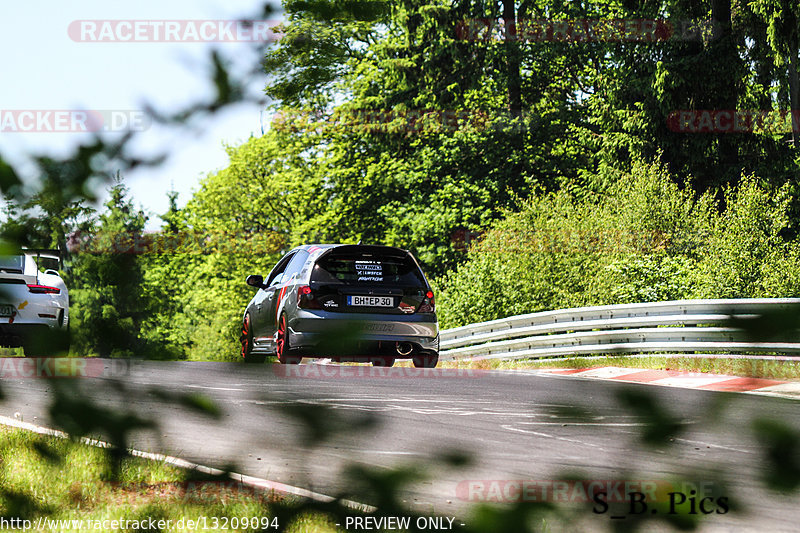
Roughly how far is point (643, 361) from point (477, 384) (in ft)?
12.0

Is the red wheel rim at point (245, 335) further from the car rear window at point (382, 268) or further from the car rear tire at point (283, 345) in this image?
the car rear window at point (382, 268)

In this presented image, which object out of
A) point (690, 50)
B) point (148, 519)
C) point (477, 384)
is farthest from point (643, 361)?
point (690, 50)

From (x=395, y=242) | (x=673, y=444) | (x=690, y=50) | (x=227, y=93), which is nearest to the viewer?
(x=673, y=444)

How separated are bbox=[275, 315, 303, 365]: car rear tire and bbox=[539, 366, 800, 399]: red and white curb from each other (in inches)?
61.7

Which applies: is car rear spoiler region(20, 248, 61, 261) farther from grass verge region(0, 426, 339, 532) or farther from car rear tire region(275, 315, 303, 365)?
car rear tire region(275, 315, 303, 365)

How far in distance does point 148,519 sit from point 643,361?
14288 millimetres

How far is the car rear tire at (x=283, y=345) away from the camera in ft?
15.8

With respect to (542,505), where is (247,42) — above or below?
above

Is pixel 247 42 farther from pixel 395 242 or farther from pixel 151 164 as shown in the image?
pixel 395 242

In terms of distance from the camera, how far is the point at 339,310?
1.90 m

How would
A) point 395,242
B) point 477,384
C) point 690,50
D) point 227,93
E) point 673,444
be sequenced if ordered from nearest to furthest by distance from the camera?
point 673,444 < point 227,93 < point 477,384 < point 690,50 < point 395,242

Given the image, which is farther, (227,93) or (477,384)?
(477,384)

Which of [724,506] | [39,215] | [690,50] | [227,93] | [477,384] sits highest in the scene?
[690,50]

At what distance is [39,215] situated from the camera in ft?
5.75
